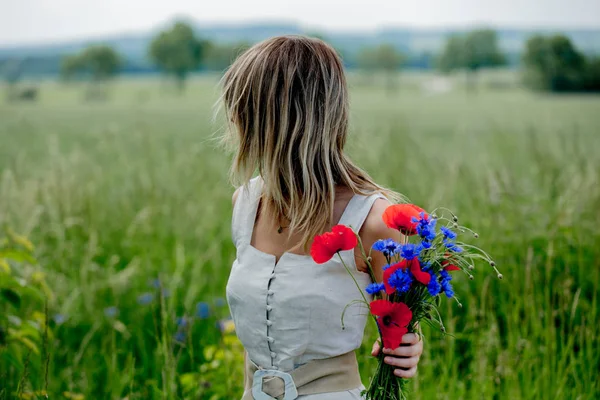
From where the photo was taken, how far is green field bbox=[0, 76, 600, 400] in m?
2.40

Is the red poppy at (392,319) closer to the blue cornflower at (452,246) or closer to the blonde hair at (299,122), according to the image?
the blue cornflower at (452,246)

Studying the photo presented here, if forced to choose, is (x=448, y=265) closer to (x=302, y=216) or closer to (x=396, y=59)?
(x=302, y=216)

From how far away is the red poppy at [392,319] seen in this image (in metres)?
1.18

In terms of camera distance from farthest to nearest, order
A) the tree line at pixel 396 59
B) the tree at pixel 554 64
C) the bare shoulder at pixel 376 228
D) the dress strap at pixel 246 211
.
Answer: the tree line at pixel 396 59 → the tree at pixel 554 64 → the dress strap at pixel 246 211 → the bare shoulder at pixel 376 228

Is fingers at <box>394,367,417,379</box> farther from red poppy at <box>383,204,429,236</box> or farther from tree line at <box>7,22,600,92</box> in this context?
tree line at <box>7,22,600,92</box>

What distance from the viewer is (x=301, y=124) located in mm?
1445

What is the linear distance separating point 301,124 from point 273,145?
9 centimetres

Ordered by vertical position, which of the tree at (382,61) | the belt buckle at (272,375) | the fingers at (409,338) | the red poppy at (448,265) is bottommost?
the tree at (382,61)

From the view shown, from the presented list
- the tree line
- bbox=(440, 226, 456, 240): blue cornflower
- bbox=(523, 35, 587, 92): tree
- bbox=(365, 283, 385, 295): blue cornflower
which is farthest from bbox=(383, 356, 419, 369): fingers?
bbox=(523, 35, 587, 92): tree

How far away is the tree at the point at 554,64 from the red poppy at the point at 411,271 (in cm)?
543

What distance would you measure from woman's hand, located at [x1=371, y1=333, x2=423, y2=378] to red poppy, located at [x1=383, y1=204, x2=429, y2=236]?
23 cm

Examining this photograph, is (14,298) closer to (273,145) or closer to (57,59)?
(273,145)

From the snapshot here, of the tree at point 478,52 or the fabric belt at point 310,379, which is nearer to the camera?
the fabric belt at point 310,379

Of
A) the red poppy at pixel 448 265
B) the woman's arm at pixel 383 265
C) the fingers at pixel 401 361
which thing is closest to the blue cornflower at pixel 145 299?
the woman's arm at pixel 383 265
